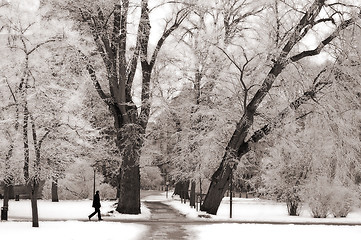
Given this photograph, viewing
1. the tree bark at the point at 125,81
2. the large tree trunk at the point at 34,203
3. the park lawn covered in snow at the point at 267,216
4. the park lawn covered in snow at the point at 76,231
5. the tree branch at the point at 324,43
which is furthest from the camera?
the park lawn covered in snow at the point at 267,216

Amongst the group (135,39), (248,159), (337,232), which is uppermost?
(135,39)

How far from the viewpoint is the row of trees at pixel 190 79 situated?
1984 cm

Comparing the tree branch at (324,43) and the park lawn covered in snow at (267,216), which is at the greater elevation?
the tree branch at (324,43)

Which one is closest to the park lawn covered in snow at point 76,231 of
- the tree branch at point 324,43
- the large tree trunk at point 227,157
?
the large tree trunk at point 227,157

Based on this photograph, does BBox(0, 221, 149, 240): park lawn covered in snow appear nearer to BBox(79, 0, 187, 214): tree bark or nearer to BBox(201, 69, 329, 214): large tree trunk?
BBox(79, 0, 187, 214): tree bark

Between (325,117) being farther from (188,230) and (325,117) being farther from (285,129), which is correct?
(188,230)

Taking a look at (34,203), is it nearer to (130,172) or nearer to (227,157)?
(130,172)

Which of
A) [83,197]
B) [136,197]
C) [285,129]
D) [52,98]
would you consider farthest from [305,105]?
[83,197]

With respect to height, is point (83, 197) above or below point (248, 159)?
below

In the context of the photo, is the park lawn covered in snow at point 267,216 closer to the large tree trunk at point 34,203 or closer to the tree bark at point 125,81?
the tree bark at point 125,81

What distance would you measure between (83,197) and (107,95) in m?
21.4

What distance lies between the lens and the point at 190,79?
109ft

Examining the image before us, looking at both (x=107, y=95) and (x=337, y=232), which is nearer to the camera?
(x=337, y=232)

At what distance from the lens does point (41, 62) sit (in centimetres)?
1995
